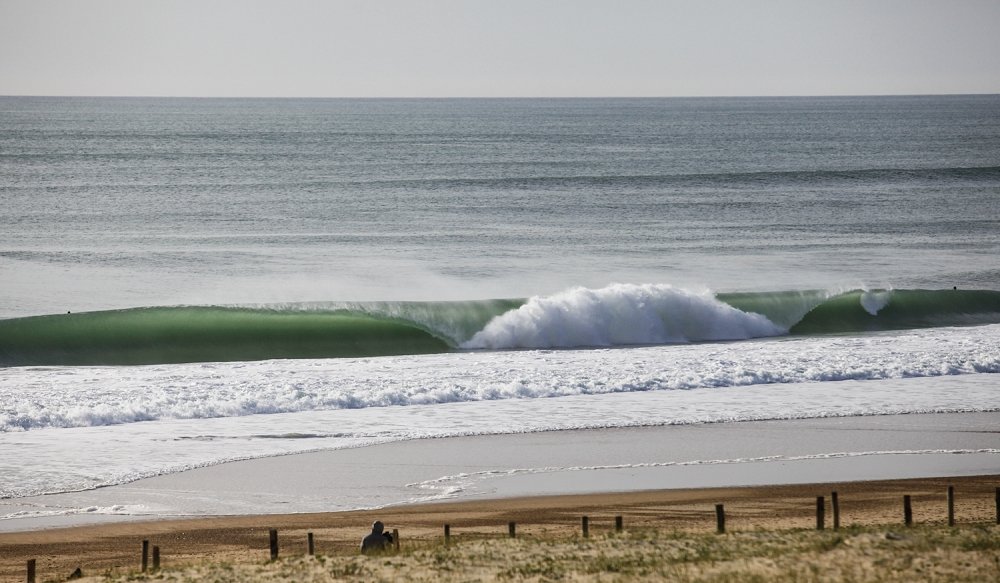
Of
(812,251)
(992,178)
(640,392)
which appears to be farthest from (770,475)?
(992,178)

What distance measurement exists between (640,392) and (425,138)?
3611 inches

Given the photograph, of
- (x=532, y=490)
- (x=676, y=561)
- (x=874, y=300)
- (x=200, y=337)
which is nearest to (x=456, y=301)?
(x=200, y=337)

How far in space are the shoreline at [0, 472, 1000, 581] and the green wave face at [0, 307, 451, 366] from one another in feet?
49.2

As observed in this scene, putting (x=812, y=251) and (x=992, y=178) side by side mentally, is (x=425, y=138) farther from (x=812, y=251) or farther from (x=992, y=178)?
(x=812, y=251)

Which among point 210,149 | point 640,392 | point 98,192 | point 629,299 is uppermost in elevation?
point 210,149

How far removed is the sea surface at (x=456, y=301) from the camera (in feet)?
82.1

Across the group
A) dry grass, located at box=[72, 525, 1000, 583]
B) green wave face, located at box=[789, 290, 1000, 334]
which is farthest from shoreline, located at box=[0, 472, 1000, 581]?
green wave face, located at box=[789, 290, 1000, 334]

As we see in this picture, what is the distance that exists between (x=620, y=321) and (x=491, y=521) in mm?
19265

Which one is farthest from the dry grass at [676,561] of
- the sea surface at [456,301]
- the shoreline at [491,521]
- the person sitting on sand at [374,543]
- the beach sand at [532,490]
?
the sea surface at [456,301]

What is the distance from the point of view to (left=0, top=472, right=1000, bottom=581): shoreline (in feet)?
53.3

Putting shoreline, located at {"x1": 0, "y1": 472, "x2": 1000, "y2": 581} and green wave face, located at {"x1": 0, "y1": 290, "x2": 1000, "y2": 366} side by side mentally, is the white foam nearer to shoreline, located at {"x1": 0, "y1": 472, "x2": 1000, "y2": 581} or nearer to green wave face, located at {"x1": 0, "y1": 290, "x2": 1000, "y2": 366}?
green wave face, located at {"x1": 0, "y1": 290, "x2": 1000, "y2": 366}

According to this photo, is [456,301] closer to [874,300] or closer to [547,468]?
[874,300]

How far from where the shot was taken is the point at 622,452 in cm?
2212

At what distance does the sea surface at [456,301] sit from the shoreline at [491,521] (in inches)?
119
